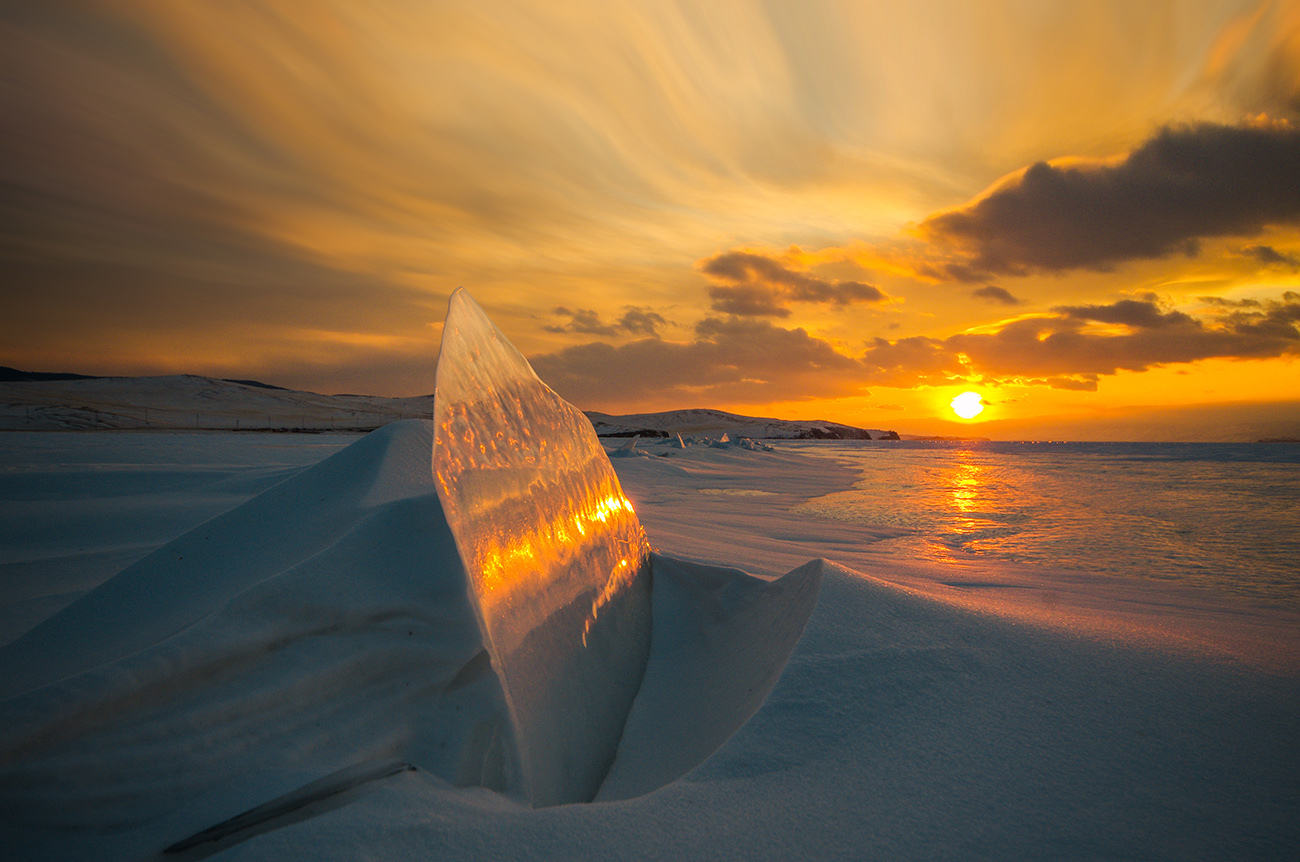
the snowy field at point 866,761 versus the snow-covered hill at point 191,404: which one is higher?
the snow-covered hill at point 191,404

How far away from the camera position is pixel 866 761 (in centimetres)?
105

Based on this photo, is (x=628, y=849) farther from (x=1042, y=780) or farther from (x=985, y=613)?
(x=985, y=613)

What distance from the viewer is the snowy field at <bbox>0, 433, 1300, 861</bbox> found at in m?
0.83

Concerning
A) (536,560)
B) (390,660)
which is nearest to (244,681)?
(390,660)

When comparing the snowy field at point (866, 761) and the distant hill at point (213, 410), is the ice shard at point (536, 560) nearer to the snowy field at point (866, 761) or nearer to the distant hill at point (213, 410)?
the snowy field at point (866, 761)

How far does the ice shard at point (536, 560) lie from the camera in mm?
1189

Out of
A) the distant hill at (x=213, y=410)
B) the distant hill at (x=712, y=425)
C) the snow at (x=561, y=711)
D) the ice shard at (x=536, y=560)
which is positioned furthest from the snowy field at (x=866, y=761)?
the distant hill at (x=712, y=425)

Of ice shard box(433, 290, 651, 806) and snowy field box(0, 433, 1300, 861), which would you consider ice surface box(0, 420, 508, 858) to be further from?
ice shard box(433, 290, 651, 806)

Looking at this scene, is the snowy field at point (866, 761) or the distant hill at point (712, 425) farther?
the distant hill at point (712, 425)

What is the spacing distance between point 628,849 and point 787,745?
1.41ft

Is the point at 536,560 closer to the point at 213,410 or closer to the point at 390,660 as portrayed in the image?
the point at 390,660

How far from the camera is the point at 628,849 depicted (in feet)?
2.66

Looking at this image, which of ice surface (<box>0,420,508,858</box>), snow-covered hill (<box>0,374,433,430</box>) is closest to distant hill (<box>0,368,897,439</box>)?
snow-covered hill (<box>0,374,433,430</box>)

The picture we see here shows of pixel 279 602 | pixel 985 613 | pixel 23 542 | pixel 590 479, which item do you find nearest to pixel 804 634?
pixel 985 613
